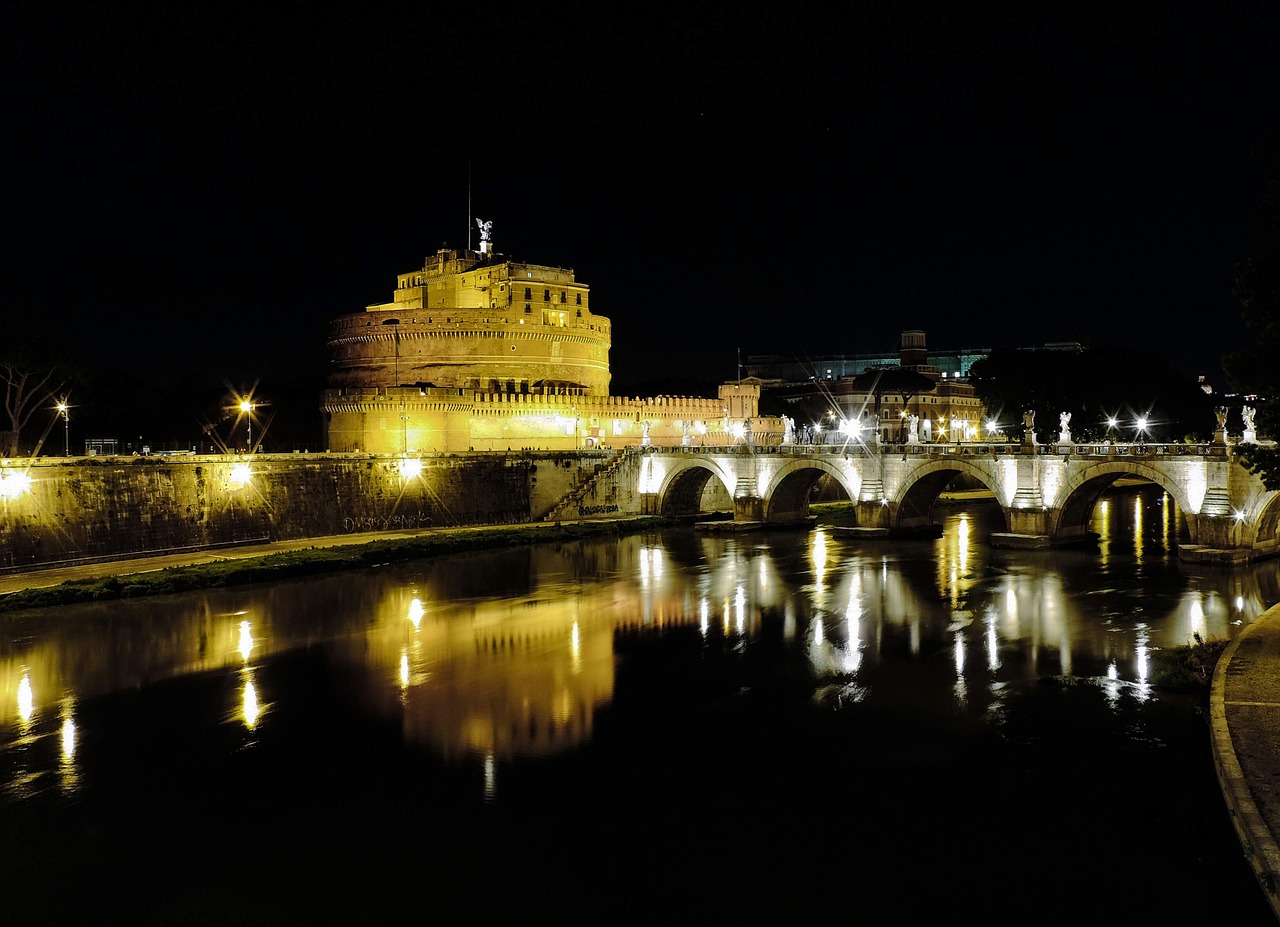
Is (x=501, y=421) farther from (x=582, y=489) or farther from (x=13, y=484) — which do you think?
(x=13, y=484)

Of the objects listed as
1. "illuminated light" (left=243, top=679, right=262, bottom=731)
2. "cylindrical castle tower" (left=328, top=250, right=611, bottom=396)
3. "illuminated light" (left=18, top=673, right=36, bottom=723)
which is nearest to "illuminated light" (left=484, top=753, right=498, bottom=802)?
"illuminated light" (left=243, top=679, right=262, bottom=731)

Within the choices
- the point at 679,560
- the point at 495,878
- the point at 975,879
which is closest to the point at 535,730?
the point at 495,878

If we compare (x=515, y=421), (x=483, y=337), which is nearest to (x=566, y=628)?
(x=515, y=421)

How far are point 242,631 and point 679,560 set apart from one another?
14.7 meters

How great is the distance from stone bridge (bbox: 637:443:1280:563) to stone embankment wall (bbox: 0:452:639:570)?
3.72 metres

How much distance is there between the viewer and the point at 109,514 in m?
28.5

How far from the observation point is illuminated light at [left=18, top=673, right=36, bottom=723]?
15197 mm

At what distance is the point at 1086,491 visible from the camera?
31.4 meters

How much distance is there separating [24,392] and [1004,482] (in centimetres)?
3487

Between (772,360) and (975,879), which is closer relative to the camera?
(975,879)

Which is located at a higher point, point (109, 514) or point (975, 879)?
point (109, 514)

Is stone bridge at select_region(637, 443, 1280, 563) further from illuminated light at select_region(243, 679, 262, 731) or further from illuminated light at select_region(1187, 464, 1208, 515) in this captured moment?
illuminated light at select_region(243, 679, 262, 731)

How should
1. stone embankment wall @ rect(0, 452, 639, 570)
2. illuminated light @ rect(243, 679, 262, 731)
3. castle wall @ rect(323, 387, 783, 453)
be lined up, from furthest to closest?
castle wall @ rect(323, 387, 783, 453) < stone embankment wall @ rect(0, 452, 639, 570) < illuminated light @ rect(243, 679, 262, 731)

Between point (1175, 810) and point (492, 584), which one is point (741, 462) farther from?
point (1175, 810)
